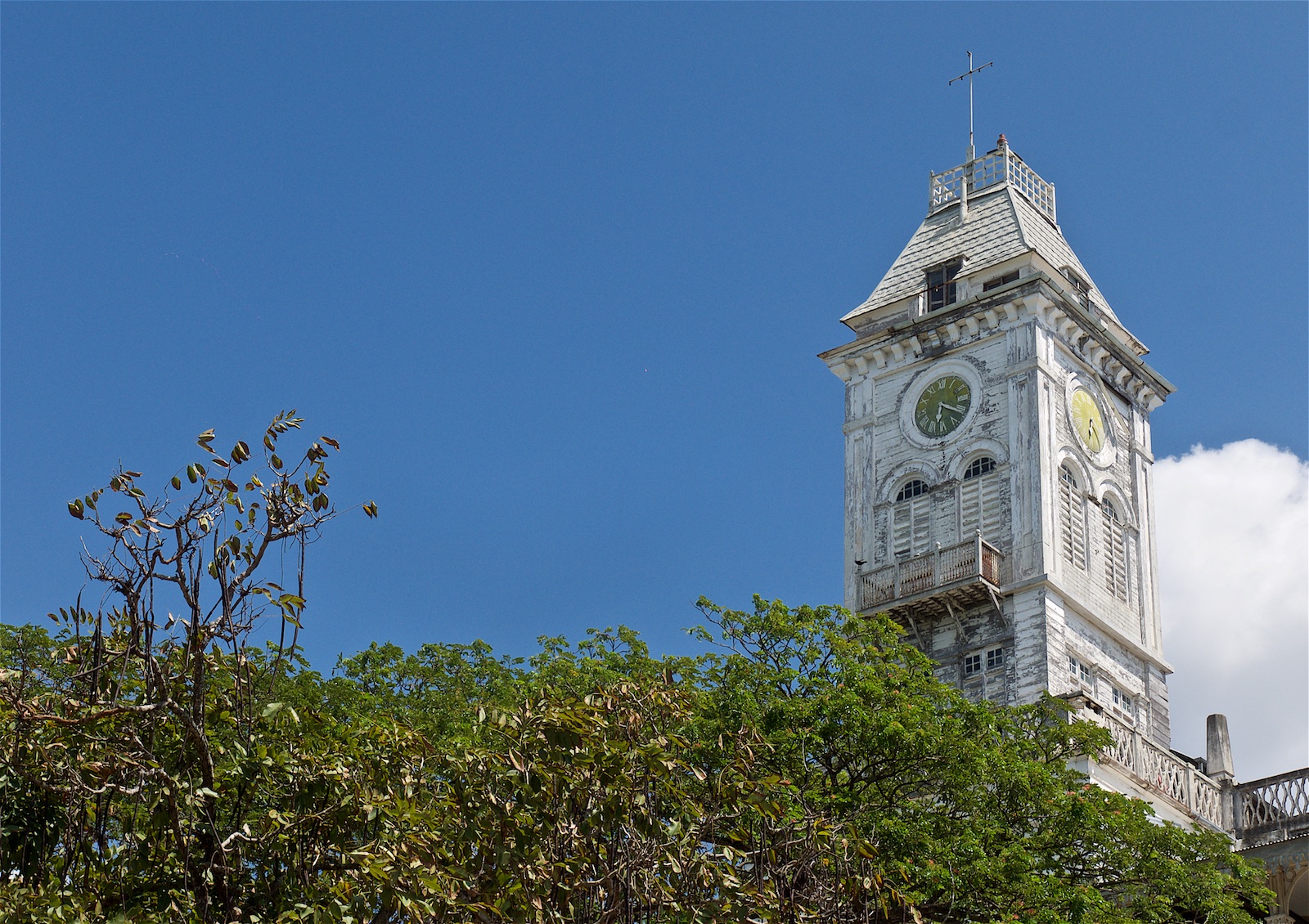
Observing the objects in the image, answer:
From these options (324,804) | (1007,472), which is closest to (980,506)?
(1007,472)

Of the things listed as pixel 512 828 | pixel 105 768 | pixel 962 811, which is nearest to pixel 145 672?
pixel 105 768

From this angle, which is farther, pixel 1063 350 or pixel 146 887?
pixel 1063 350

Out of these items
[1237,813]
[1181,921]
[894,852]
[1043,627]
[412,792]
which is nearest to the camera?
[412,792]

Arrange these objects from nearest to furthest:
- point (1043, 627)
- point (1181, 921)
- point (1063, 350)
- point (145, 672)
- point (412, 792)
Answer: point (145, 672) → point (412, 792) → point (1181, 921) → point (1043, 627) → point (1063, 350)

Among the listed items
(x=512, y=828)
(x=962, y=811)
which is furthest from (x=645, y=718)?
(x=962, y=811)

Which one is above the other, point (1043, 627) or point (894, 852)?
point (1043, 627)

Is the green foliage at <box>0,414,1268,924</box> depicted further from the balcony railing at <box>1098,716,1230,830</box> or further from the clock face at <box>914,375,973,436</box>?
the clock face at <box>914,375,973,436</box>

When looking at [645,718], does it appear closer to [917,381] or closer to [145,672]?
[145,672]

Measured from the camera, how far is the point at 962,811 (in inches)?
992

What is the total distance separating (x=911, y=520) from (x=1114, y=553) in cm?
503

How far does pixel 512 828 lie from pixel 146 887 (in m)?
2.75

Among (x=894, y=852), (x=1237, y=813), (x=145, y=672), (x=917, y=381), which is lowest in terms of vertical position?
(x=145, y=672)

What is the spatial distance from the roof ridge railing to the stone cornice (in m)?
5.75

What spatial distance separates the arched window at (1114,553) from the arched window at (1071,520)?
117 cm
